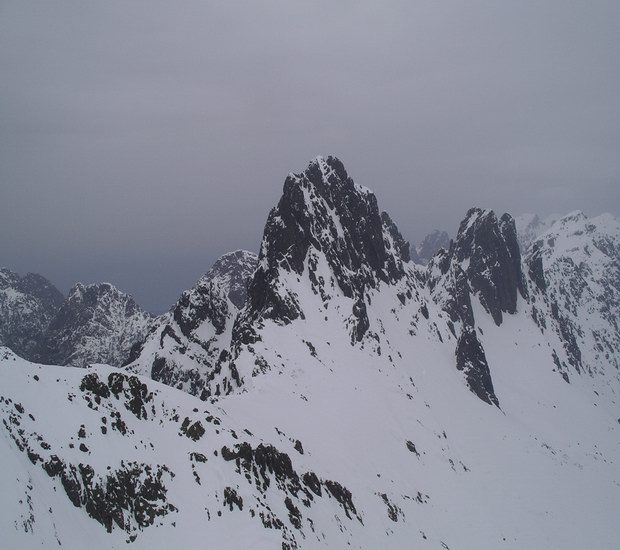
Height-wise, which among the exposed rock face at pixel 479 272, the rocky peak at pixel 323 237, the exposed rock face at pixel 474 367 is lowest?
the exposed rock face at pixel 474 367

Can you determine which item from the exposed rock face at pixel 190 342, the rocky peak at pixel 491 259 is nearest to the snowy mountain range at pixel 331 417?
the exposed rock face at pixel 190 342

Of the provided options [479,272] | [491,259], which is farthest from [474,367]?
[491,259]

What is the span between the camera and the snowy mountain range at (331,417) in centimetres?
2570

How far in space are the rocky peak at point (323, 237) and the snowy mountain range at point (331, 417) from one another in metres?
0.48

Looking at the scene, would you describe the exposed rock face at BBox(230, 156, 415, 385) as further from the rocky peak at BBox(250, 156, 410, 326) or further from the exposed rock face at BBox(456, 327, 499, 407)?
the exposed rock face at BBox(456, 327, 499, 407)

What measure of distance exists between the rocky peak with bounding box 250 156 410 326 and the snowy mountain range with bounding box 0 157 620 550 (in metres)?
0.48

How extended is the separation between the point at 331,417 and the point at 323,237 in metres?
44.6

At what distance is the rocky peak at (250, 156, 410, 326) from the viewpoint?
8669 centimetres

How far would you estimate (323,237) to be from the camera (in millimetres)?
92625

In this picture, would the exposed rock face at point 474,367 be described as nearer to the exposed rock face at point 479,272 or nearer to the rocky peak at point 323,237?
the exposed rock face at point 479,272

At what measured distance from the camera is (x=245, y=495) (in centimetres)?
3039

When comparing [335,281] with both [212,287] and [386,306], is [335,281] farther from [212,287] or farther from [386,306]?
[212,287]

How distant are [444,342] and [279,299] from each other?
55066mm

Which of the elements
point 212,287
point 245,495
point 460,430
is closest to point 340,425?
point 245,495
